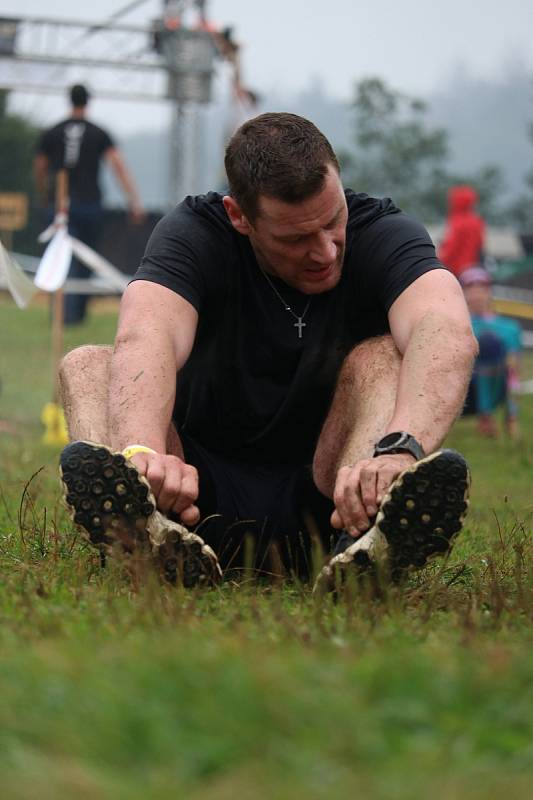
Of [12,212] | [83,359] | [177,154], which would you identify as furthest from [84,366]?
[12,212]

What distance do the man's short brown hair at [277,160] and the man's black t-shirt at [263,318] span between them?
222 mm

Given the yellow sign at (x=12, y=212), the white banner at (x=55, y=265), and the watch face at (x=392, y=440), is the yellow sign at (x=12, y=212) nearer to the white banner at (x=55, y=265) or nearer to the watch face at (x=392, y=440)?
the white banner at (x=55, y=265)

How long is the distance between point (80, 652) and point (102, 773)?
1.49ft

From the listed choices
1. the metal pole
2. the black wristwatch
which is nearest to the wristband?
the black wristwatch

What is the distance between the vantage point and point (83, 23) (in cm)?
2122

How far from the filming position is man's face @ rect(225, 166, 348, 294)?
3781 mm

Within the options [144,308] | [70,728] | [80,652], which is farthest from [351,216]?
[70,728]

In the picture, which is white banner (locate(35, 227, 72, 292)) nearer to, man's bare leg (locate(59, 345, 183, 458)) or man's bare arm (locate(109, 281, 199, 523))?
man's bare leg (locate(59, 345, 183, 458))

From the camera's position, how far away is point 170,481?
345 cm

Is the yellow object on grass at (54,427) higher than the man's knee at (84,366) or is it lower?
lower

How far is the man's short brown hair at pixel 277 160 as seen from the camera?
3744 millimetres

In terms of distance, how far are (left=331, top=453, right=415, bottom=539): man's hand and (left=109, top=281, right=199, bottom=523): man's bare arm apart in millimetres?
363

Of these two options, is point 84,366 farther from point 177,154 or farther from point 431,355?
point 177,154

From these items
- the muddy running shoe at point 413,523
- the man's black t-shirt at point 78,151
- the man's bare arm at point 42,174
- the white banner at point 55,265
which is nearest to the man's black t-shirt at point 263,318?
the muddy running shoe at point 413,523
